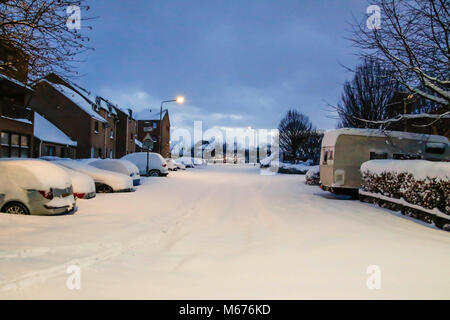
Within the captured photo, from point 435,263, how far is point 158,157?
20.7m

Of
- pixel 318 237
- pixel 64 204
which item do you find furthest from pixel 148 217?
pixel 318 237

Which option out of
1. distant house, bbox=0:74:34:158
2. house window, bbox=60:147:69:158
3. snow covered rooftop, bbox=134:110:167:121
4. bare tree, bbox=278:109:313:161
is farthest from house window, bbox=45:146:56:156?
snow covered rooftop, bbox=134:110:167:121

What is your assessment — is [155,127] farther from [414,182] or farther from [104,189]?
[414,182]

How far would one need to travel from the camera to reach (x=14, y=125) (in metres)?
19.9

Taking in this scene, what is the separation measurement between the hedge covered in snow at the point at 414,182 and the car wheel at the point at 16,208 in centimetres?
1029

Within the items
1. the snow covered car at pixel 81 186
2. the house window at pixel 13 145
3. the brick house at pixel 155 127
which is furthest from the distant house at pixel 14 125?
the brick house at pixel 155 127

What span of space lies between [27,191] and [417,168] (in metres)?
10.5

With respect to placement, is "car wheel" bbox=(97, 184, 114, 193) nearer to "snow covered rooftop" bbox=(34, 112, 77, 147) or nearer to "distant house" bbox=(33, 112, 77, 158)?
"distant house" bbox=(33, 112, 77, 158)

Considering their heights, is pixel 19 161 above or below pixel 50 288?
above

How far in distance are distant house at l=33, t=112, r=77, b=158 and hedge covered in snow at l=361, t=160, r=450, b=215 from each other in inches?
1019

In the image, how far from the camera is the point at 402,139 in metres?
13.8

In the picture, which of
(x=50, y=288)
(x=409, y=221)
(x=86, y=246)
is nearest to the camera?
(x=50, y=288)

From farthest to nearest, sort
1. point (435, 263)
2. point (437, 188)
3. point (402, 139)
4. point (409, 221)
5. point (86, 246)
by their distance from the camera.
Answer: point (402, 139)
point (409, 221)
point (437, 188)
point (86, 246)
point (435, 263)

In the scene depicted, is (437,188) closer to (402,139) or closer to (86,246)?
(402,139)
